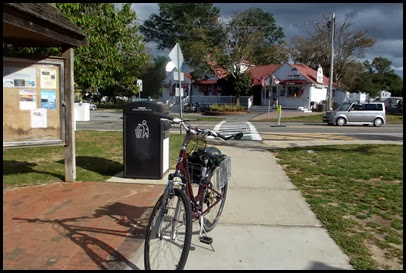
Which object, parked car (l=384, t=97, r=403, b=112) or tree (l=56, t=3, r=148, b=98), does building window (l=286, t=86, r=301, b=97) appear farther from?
tree (l=56, t=3, r=148, b=98)

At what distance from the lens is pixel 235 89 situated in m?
37.4

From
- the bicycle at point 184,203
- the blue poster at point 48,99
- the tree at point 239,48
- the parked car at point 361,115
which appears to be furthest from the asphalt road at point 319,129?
the tree at point 239,48

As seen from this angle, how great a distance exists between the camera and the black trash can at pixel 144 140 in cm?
649

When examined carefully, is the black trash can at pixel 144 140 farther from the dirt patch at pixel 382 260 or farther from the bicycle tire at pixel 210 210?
the dirt patch at pixel 382 260

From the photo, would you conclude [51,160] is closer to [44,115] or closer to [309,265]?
[44,115]

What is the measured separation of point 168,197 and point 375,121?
2262cm

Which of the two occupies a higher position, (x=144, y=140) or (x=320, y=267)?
(x=144, y=140)

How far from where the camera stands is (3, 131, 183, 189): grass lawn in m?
6.65

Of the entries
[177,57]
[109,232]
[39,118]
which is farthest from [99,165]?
[177,57]

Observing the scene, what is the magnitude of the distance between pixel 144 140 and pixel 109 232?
2583 millimetres

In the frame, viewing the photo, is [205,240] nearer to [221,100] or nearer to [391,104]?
[221,100]

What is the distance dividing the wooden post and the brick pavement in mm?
280

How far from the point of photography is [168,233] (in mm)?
3383

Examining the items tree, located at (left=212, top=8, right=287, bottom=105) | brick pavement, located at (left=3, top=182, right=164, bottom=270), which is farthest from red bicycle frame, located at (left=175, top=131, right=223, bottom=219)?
tree, located at (left=212, top=8, right=287, bottom=105)
